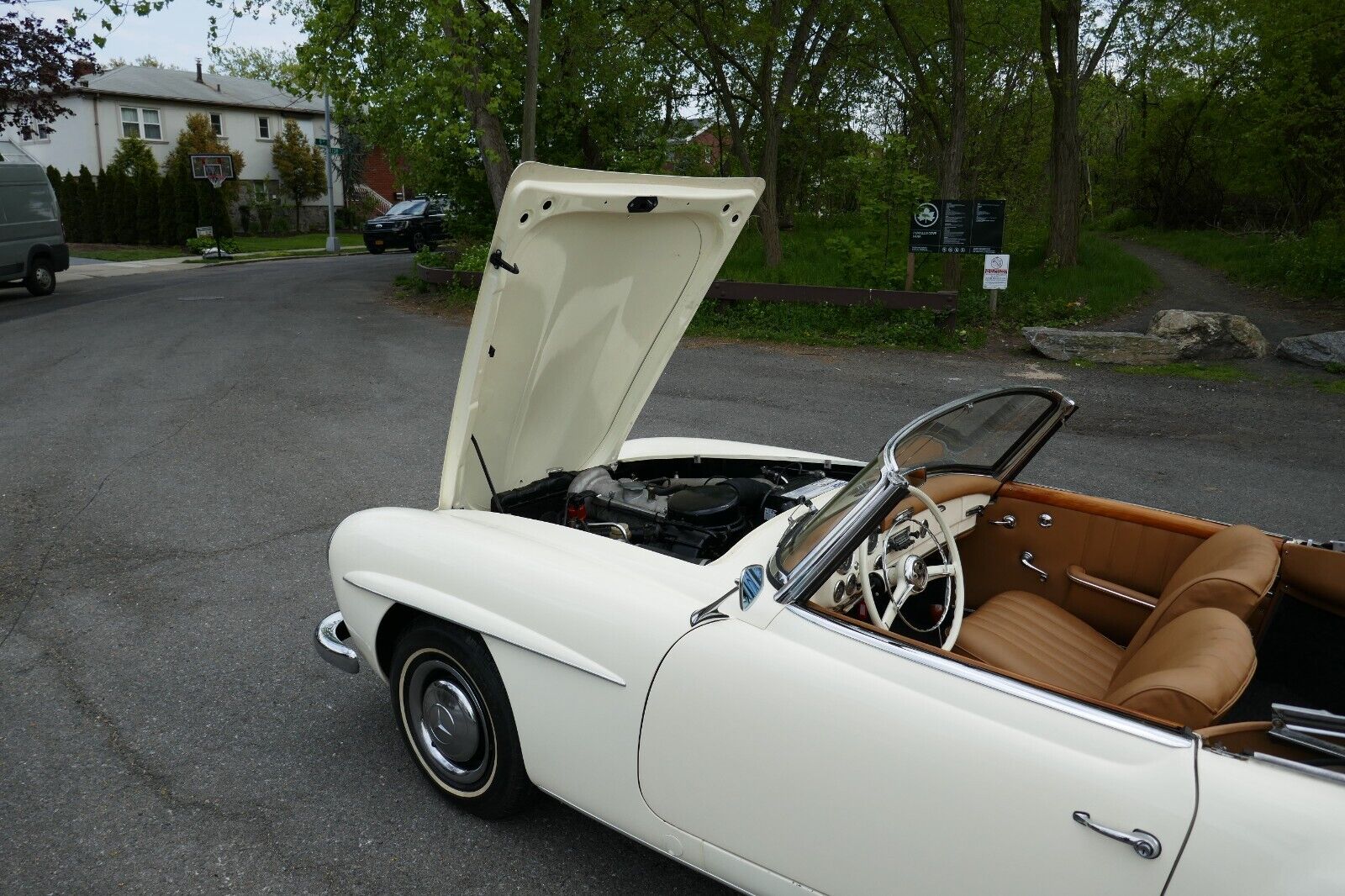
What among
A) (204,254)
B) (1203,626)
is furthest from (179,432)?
(204,254)

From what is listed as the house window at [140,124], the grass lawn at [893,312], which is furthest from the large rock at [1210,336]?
the house window at [140,124]

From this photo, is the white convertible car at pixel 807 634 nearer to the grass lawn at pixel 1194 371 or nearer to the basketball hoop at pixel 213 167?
the grass lawn at pixel 1194 371

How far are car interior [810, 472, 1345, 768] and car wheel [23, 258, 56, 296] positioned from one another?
18.7 m

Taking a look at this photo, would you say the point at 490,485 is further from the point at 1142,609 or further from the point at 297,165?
the point at 297,165

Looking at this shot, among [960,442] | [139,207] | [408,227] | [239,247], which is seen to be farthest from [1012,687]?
[139,207]

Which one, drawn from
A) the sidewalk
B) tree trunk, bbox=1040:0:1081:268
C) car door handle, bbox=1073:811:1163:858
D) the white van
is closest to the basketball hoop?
the sidewalk

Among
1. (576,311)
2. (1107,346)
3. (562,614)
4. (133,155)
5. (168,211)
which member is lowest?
(562,614)

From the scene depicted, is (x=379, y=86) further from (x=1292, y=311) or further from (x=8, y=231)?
(x=1292, y=311)

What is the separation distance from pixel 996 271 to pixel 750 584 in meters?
10.7

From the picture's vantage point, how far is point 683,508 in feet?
10.6

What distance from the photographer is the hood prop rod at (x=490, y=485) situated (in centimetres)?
336

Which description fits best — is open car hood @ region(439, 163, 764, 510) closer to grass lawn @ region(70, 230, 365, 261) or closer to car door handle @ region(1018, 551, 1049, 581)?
car door handle @ region(1018, 551, 1049, 581)

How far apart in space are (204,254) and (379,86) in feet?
49.6

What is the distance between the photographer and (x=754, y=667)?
2.26m
